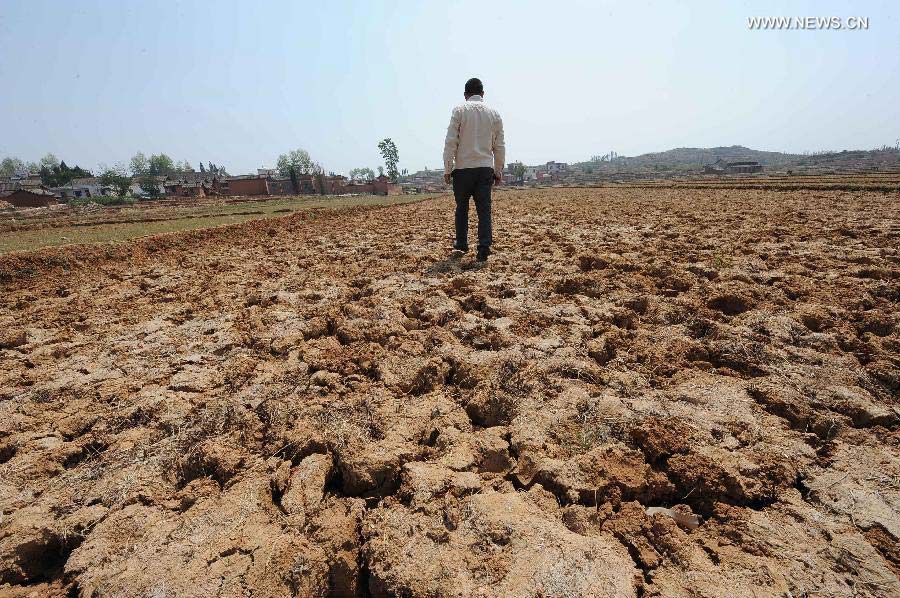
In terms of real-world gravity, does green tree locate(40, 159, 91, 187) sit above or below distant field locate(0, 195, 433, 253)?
above

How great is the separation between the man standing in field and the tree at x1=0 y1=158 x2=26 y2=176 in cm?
13687

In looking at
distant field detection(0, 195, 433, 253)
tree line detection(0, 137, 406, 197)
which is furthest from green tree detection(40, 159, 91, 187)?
distant field detection(0, 195, 433, 253)

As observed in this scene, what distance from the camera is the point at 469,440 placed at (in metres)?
1.87

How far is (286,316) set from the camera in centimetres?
355

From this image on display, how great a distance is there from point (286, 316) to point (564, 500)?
283cm

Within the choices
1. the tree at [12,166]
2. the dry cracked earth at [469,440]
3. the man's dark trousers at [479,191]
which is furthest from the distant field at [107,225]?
the tree at [12,166]

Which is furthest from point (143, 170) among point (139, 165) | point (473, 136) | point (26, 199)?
point (473, 136)

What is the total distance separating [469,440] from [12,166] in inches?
5749

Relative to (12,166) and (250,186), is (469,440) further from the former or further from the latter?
(12,166)

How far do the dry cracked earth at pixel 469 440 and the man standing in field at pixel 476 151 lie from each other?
1298mm

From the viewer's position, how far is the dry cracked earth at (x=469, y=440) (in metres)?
1.31

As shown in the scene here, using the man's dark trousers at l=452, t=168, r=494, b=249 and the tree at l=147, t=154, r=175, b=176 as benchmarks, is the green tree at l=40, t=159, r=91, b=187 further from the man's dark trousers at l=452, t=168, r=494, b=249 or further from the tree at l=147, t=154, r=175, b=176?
the man's dark trousers at l=452, t=168, r=494, b=249

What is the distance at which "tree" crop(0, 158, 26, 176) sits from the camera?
310ft

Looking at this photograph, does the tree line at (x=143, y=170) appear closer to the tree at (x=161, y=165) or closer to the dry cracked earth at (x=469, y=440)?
the tree at (x=161, y=165)
